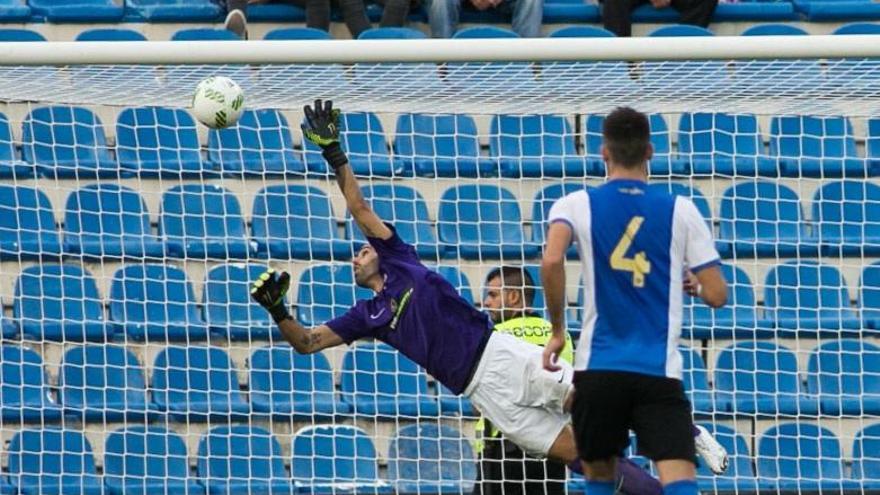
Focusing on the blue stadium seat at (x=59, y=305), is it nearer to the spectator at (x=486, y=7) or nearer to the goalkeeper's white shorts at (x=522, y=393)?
the goalkeeper's white shorts at (x=522, y=393)

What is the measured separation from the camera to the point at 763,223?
32.4 feet

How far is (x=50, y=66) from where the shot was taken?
8273mm

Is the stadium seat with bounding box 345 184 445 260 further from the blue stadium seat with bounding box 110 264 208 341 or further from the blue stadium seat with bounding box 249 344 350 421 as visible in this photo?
the blue stadium seat with bounding box 110 264 208 341

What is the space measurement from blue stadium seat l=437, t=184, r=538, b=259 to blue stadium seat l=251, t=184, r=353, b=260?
22.0 inches

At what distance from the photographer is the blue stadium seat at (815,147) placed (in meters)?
9.87

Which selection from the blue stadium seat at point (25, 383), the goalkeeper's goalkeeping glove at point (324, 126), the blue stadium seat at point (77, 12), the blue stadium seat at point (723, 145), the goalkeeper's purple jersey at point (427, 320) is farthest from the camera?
the blue stadium seat at point (77, 12)

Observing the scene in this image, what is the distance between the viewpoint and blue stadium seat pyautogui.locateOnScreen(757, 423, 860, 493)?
367 inches

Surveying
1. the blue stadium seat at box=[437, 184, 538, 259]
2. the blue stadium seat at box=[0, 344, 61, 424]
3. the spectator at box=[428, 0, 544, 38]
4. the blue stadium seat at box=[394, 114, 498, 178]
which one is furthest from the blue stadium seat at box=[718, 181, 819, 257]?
the blue stadium seat at box=[0, 344, 61, 424]

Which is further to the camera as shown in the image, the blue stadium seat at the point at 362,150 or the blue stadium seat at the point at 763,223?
the blue stadium seat at the point at 362,150

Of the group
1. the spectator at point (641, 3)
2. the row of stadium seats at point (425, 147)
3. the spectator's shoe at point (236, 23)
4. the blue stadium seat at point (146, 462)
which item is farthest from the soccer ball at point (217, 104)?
the spectator at point (641, 3)

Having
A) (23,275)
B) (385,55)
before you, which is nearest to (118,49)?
(385,55)

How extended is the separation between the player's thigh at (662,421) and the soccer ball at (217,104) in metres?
2.39

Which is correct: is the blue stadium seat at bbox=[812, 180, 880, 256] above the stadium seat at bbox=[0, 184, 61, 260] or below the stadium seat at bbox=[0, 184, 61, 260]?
below

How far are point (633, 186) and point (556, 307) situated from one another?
0.50m
